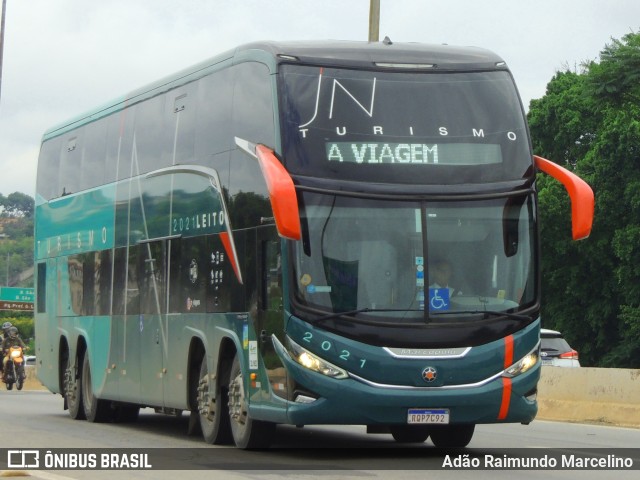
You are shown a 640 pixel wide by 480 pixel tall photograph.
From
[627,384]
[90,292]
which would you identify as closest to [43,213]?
[90,292]

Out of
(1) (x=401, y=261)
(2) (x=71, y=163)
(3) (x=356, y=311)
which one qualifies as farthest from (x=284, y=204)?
(2) (x=71, y=163)

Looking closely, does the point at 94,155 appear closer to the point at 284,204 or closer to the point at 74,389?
the point at 74,389

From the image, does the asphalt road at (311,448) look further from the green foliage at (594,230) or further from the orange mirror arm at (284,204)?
the green foliage at (594,230)

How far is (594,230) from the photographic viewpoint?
205ft

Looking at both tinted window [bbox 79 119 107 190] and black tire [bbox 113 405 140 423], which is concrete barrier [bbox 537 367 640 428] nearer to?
black tire [bbox 113 405 140 423]

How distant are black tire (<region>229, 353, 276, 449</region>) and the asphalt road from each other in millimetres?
145

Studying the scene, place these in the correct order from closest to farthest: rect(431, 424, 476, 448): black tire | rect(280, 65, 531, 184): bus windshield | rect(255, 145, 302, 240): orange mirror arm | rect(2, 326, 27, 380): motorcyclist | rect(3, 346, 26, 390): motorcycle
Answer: rect(255, 145, 302, 240): orange mirror arm, rect(280, 65, 531, 184): bus windshield, rect(431, 424, 476, 448): black tire, rect(3, 346, 26, 390): motorcycle, rect(2, 326, 27, 380): motorcyclist

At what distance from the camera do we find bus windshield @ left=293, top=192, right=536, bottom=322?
1495cm

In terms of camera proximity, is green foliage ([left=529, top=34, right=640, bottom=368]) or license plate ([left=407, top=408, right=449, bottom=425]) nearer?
license plate ([left=407, top=408, right=449, bottom=425])

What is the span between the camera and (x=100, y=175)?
75.9 ft

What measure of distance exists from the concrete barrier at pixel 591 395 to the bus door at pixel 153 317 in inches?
311

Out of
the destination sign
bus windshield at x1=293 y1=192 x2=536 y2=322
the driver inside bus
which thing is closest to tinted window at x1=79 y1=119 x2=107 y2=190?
the destination sign

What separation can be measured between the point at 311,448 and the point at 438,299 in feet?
10.6

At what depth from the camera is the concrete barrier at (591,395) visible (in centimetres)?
2444
